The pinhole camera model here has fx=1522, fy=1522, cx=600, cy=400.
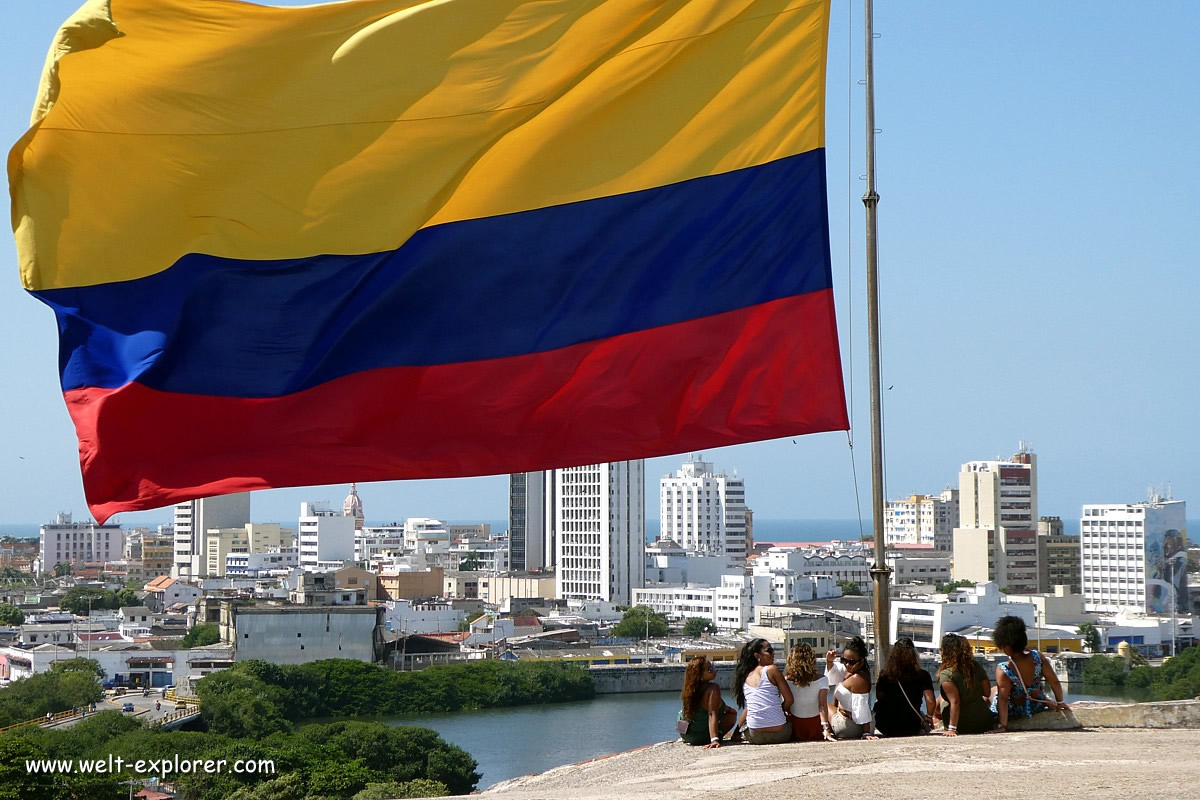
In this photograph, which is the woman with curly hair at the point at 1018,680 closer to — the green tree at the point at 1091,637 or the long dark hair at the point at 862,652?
the long dark hair at the point at 862,652

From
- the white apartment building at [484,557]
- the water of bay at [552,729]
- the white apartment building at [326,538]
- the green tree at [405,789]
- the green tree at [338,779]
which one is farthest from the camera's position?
the white apartment building at [326,538]

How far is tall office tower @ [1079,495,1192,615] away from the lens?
59.4m

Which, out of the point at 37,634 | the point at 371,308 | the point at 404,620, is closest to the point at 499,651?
the point at 404,620

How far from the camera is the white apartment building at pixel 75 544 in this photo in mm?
106375

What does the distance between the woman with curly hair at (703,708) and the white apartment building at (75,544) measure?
344 ft

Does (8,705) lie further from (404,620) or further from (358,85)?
(358,85)

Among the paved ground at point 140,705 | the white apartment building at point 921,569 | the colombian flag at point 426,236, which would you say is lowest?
the paved ground at point 140,705

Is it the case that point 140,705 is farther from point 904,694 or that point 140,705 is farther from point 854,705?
point 904,694

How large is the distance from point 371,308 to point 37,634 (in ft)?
148

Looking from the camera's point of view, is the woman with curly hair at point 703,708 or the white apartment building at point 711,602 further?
the white apartment building at point 711,602

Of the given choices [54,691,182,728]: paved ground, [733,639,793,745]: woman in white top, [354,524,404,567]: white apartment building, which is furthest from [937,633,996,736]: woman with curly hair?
[354,524,404,567]: white apartment building

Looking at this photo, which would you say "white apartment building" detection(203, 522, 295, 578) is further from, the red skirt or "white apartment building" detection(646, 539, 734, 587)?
the red skirt

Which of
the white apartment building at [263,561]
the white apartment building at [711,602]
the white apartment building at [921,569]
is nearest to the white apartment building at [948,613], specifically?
the white apartment building at [711,602]

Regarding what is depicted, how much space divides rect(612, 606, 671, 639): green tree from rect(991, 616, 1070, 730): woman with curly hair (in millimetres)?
48283
